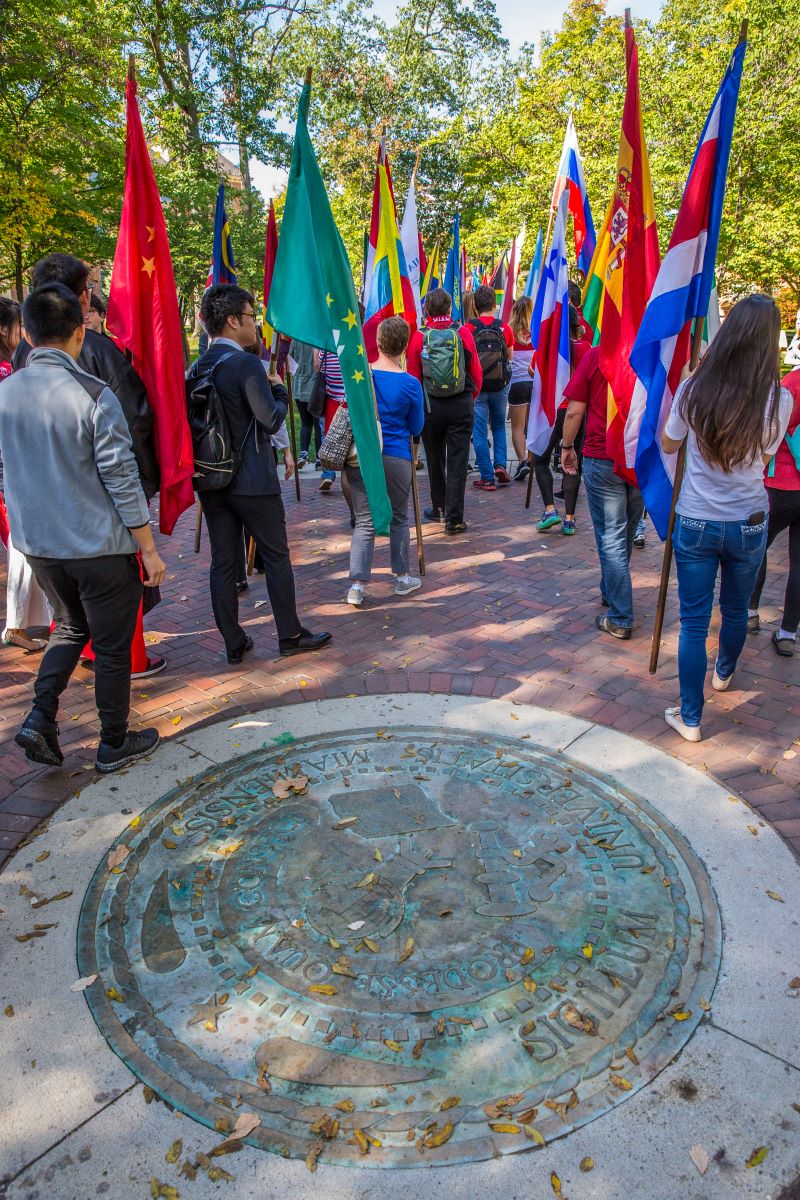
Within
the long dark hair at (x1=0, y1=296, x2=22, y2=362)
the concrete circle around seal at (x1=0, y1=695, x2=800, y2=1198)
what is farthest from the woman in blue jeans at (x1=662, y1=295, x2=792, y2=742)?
the long dark hair at (x1=0, y1=296, x2=22, y2=362)

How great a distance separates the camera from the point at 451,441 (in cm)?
745

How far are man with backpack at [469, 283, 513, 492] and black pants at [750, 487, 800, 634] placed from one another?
161 inches

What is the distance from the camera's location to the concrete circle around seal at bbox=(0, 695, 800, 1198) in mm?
2080

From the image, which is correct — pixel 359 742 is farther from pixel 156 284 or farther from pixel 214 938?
pixel 156 284

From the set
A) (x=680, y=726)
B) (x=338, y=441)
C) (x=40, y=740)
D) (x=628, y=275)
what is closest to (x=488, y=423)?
(x=338, y=441)

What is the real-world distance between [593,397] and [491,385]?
396 cm

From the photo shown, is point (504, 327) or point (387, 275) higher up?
point (387, 275)

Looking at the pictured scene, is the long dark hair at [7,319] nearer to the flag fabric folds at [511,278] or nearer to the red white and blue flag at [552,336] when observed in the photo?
the red white and blue flag at [552,336]

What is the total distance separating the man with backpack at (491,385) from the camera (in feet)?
27.6

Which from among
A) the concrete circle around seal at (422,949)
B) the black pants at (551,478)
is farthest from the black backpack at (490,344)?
the concrete circle around seal at (422,949)

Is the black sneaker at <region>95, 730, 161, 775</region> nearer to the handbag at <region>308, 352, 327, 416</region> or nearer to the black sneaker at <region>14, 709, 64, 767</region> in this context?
the black sneaker at <region>14, 709, 64, 767</region>

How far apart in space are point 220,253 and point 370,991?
7.02 metres

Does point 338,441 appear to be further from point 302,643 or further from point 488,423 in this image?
point 488,423

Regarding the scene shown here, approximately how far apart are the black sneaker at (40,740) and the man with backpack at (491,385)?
591 cm
